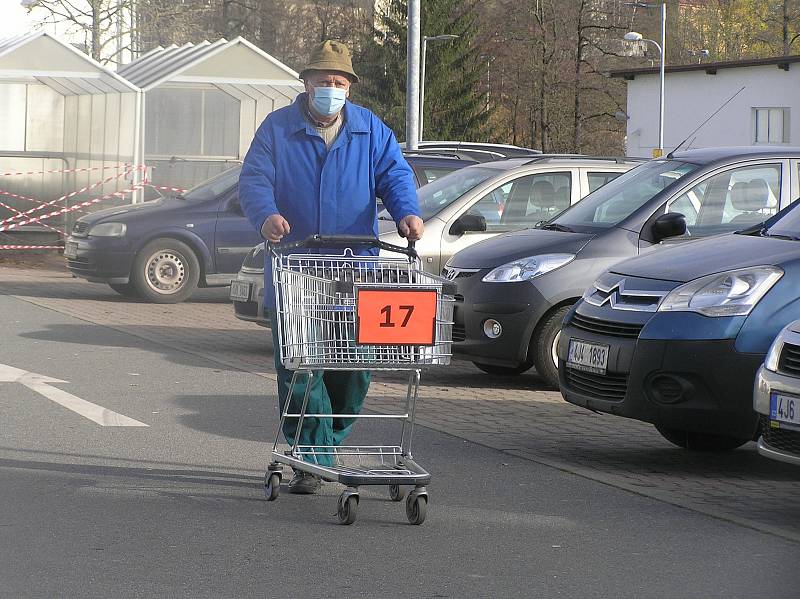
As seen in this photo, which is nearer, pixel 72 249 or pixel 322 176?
pixel 322 176

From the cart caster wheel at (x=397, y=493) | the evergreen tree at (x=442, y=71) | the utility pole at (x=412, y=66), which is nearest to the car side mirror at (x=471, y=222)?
the cart caster wheel at (x=397, y=493)

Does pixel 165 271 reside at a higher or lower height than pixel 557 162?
lower

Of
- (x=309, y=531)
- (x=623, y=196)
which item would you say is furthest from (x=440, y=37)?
(x=309, y=531)

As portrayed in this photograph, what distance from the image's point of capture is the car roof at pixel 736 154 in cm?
966

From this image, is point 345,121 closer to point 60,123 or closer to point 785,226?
point 785,226

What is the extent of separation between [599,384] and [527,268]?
248cm

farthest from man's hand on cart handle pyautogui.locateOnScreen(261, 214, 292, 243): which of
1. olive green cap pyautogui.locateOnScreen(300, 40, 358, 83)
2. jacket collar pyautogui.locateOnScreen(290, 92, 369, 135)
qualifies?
olive green cap pyautogui.locateOnScreen(300, 40, 358, 83)

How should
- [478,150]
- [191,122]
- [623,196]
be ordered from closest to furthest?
[623,196]
[478,150]
[191,122]

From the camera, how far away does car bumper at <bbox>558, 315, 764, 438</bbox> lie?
703cm

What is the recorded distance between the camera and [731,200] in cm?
978

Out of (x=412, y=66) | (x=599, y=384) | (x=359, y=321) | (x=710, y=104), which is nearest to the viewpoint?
(x=359, y=321)

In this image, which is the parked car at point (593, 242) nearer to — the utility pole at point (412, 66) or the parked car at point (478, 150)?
the parked car at point (478, 150)

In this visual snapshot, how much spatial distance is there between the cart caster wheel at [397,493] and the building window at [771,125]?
51.3 metres

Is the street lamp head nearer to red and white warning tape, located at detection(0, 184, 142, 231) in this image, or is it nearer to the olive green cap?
red and white warning tape, located at detection(0, 184, 142, 231)
